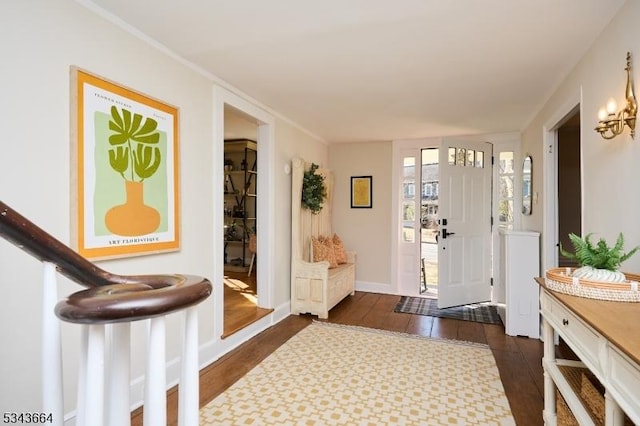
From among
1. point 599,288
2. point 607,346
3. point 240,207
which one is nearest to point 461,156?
point 599,288

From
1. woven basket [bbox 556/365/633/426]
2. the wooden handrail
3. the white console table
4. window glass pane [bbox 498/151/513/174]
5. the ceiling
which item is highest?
the ceiling

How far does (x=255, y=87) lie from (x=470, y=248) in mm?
3363

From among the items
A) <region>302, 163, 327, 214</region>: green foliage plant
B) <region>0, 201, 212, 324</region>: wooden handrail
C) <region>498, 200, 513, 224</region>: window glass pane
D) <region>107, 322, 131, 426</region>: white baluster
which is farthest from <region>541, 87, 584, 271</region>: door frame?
<region>107, 322, 131, 426</region>: white baluster

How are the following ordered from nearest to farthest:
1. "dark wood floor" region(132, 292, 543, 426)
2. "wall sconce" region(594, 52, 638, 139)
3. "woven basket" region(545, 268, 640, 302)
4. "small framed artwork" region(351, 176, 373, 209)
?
"woven basket" region(545, 268, 640, 302)
"wall sconce" region(594, 52, 638, 139)
"dark wood floor" region(132, 292, 543, 426)
"small framed artwork" region(351, 176, 373, 209)

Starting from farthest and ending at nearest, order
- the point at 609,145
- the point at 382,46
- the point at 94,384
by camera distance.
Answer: the point at 382,46, the point at 609,145, the point at 94,384

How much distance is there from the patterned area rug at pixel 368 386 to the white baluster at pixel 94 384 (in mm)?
1723

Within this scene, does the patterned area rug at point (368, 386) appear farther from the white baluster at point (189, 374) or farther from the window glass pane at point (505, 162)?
the window glass pane at point (505, 162)

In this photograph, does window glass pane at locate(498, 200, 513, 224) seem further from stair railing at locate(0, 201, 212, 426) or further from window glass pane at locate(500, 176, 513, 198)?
stair railing at locate(0, 201, 212, 426)

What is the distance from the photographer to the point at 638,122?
5.38ft

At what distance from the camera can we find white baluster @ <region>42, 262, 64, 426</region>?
23.8 inches

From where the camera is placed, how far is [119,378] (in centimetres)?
56

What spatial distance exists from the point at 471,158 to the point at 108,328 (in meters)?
4.63

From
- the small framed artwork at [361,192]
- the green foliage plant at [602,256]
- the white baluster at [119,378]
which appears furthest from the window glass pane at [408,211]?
the white baluster at [119,378]

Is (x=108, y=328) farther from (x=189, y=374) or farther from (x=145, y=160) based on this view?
(x=145, y=160)
